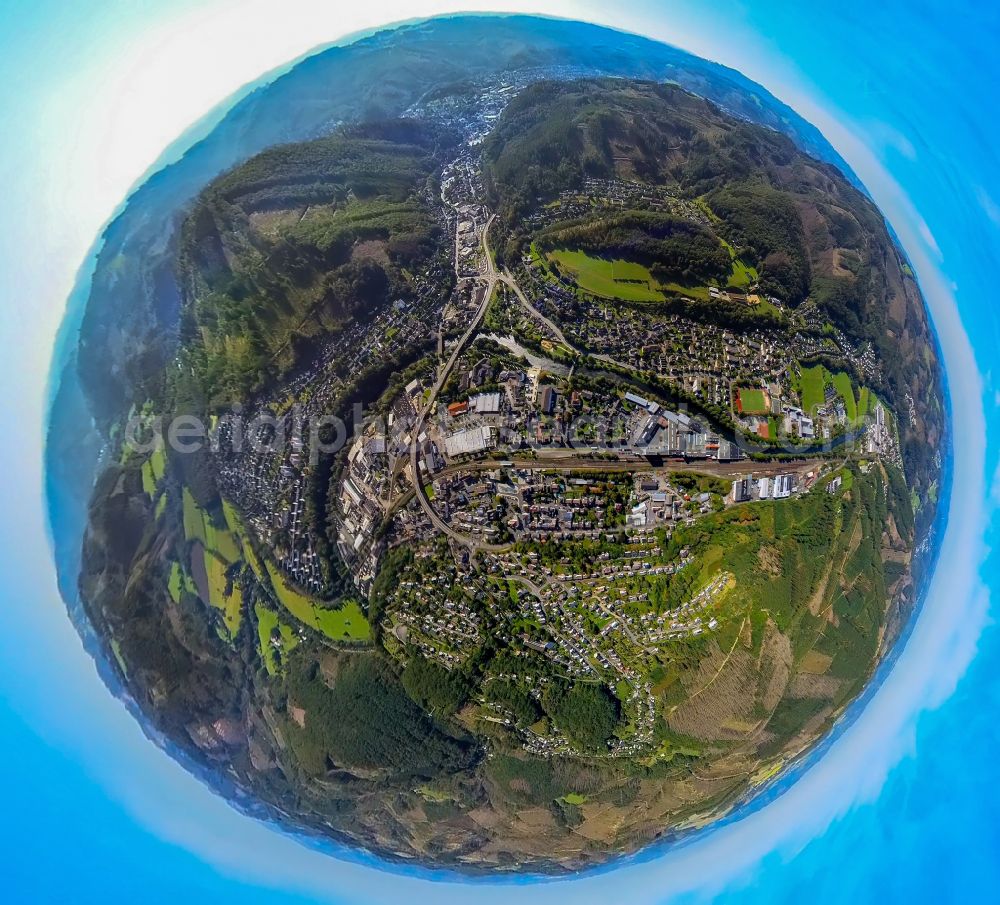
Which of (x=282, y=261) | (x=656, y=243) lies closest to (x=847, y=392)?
(x=656, y=243)

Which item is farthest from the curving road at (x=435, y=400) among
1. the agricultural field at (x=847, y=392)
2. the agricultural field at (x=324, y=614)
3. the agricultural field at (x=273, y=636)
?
the agricultural field at (x=847, y=392)

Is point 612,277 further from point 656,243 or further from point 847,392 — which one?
point 847,392

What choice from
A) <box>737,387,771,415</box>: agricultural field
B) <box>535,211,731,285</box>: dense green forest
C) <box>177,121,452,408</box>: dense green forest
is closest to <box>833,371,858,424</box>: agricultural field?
<box>737,387,771,415</box>: agricultural field

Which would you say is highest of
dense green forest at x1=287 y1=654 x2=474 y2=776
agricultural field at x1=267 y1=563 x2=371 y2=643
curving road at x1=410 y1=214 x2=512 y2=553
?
curving road at x1=410 y1=214 x2=512 y2=553

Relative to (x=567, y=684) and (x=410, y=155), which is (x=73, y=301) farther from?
(x=567, y=684)

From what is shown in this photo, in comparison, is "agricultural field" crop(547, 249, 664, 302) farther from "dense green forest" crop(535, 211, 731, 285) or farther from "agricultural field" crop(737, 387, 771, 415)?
"agricultural field" crop(737, 387, 771, 415)

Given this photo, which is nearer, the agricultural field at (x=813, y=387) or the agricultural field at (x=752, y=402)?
the agricultural field at (x=752, y=402)

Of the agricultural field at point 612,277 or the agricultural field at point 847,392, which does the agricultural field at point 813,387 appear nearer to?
the agricultural field at point 847,392

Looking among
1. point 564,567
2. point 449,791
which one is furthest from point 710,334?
point 449,791
